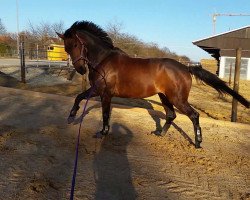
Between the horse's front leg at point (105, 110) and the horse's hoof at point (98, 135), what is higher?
the horse's front leg at point (105, 110)

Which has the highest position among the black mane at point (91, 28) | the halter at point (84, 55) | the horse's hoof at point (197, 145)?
the black mane at point (91, 28)

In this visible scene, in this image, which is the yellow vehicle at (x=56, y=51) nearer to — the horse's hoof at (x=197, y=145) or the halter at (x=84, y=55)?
the halter at (x=84, y=55)

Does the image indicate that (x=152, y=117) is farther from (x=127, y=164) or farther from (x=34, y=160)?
(x=34, y=160)

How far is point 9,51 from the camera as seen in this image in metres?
50.7

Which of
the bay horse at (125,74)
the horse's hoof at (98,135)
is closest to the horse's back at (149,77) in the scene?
the bay horse at (125,74)

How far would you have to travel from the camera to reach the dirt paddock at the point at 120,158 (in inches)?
157

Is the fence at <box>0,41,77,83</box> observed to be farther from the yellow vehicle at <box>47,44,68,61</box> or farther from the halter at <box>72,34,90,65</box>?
the halter at <box>72,34,90,65</box>

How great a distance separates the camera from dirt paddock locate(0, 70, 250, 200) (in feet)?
13.1

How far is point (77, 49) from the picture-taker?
20.2 ft

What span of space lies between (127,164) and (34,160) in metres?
1.34

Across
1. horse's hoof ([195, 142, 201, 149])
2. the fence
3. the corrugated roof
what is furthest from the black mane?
the corrugated roof

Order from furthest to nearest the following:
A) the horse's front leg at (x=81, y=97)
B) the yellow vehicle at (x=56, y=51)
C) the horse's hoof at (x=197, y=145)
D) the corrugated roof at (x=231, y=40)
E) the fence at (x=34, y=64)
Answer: the corrugated roof at (x=231, y=40), the yellow vehicle at (x=56, y=51), the fence at (x=34, y=64), the horse's front leg at (x=81, y=97), the horse's hoof at (x=197, y=145)

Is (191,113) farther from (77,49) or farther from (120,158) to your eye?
(77,49)

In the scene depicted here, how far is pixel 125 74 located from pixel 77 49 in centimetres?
102
